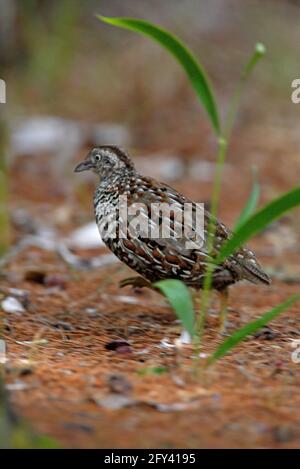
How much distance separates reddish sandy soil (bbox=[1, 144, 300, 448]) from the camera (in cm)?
368

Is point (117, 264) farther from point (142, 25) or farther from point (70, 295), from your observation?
point (142, 25)

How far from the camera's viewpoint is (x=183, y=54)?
4453mm

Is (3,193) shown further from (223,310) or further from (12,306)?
(223,310)

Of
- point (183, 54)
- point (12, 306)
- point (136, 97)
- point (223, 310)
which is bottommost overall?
point (223, 310)

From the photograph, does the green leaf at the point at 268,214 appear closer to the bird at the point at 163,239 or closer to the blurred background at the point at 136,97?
the bird at the point at 163,239

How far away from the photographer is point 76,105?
1266 centimetres

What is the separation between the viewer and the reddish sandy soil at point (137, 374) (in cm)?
368

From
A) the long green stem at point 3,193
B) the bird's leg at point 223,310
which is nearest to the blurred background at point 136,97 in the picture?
the long green stem at point 3,193

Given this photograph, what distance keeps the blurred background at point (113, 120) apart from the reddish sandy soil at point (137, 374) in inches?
3.7

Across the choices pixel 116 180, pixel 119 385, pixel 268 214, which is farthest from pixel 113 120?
pixel 119 385

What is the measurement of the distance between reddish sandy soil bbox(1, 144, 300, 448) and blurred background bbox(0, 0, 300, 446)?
94mm

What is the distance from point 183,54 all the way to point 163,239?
1277 mm

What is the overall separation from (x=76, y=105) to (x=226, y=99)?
7.01ft

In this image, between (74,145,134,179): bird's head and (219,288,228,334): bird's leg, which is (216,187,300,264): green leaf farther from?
(74,145,134,179): bird's head
